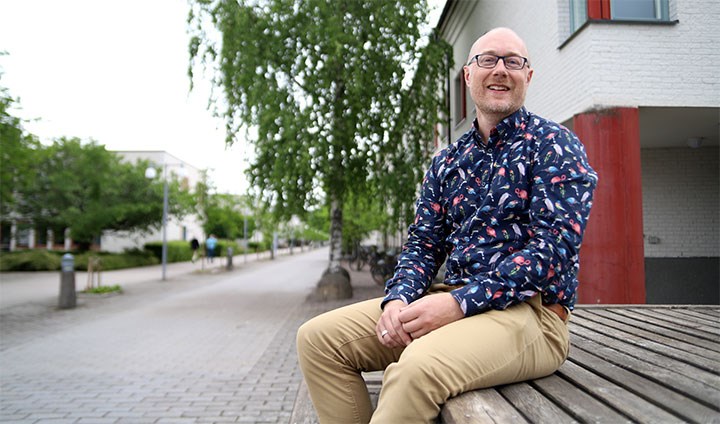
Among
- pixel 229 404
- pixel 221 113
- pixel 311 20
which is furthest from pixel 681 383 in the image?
pixel 221 113

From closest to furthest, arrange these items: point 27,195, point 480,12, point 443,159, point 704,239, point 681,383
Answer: point 681,383 → point 443,159 → point 704,239 → point 480,12 → point 27,195

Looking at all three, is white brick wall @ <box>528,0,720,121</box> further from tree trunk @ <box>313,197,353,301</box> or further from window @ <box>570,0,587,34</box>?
tree trunk @ <box>313,197,353,301</box>

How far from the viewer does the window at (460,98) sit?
44.5ft

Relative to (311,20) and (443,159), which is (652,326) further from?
(311,20)

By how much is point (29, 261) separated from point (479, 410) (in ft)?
86.0

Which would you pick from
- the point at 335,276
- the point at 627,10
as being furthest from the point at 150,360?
the point at 627,10

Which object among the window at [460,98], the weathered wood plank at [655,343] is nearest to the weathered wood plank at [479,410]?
the weathered wood plank at [655,343]

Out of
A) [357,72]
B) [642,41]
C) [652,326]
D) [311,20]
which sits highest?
[311,20]

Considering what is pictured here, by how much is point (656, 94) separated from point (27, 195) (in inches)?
1077

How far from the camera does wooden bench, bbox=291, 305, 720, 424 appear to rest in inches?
57.5

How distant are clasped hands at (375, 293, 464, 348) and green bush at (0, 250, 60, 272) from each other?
25682 millimetres

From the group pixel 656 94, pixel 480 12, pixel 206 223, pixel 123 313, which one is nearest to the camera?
pixel 656 94

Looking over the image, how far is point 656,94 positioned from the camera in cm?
662

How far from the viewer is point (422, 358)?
1.56m
